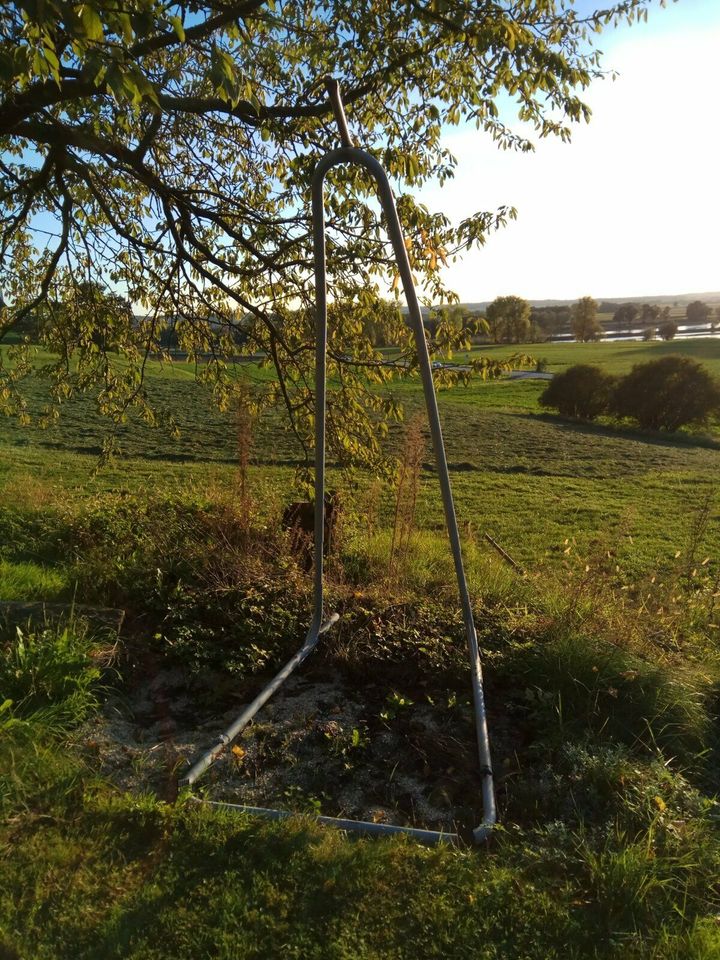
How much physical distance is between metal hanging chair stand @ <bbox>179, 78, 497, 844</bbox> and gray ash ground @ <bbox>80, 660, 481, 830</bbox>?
0.08 meters

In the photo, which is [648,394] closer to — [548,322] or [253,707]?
[253,707]

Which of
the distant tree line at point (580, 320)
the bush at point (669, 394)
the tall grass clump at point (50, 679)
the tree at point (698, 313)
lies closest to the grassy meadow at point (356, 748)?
the tall grass clump at point (50, 679)

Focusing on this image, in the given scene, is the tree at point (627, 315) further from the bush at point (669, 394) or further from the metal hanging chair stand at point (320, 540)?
the metal hanging chair stand at point (320, 540)

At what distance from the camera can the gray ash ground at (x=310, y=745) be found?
106 inches

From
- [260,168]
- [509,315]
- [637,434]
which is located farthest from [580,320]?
[260,168]

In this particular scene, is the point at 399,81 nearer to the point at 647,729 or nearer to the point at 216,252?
the point at 216,252

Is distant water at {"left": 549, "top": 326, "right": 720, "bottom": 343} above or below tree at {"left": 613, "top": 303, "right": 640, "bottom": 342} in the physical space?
below

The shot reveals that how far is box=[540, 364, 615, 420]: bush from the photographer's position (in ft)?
86.6

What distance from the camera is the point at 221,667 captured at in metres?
3.54

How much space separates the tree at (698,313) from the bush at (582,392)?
76918mm

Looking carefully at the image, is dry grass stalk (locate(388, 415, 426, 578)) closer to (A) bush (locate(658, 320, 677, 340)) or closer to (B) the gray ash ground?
(B) the gray ash ground

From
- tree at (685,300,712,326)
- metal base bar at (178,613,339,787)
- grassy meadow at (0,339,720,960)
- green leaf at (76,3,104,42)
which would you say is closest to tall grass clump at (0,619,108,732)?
grassy meadow at (0,339,720,960)

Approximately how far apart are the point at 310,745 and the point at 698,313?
107 meters

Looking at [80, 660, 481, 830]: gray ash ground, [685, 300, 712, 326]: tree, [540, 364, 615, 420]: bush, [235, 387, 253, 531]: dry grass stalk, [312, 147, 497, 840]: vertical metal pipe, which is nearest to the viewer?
[80, 660, 481, 830]: gray ash ground
